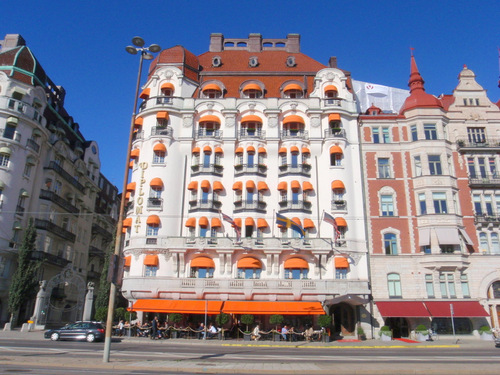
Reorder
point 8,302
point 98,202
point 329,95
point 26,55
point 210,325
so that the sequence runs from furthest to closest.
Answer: point 98,202 < point 26,55 < point 329,95 < point 8,302 < point 210,325

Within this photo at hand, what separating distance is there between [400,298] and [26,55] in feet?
178

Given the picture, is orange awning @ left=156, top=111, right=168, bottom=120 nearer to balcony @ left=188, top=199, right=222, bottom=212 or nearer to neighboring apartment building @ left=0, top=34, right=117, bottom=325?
balcony @ left=188, top=199, right=222, bottom=212

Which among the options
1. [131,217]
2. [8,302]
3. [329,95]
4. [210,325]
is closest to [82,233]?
[8,302]

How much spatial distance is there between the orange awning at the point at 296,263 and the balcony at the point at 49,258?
2991 centimetres

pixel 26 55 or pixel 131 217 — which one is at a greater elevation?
pixel 26 55

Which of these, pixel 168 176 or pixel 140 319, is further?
pixel 168 176

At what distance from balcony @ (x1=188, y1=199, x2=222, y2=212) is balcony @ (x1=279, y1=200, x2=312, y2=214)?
6.60 m

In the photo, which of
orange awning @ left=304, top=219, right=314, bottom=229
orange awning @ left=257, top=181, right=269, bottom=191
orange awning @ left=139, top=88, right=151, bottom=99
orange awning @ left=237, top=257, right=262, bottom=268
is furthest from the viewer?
orange awning @ left=139, top=88, right=151, bottom=99

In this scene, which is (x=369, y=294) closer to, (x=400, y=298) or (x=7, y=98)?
(x=400, y=298)

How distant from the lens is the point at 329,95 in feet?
158

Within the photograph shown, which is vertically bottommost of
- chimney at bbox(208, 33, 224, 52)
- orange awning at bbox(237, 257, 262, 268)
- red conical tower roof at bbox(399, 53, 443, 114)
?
orange awning at bbox(237, 257, 262, 268)

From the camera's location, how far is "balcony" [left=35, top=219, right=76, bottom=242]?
2045 inches

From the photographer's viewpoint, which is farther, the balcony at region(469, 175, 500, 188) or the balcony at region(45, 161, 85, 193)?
the balcony at region(45, 161, 85, 193)

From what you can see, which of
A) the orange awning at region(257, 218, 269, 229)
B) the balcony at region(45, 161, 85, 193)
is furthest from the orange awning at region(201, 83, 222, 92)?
the balcony at region(45, 161, 85, 193)
